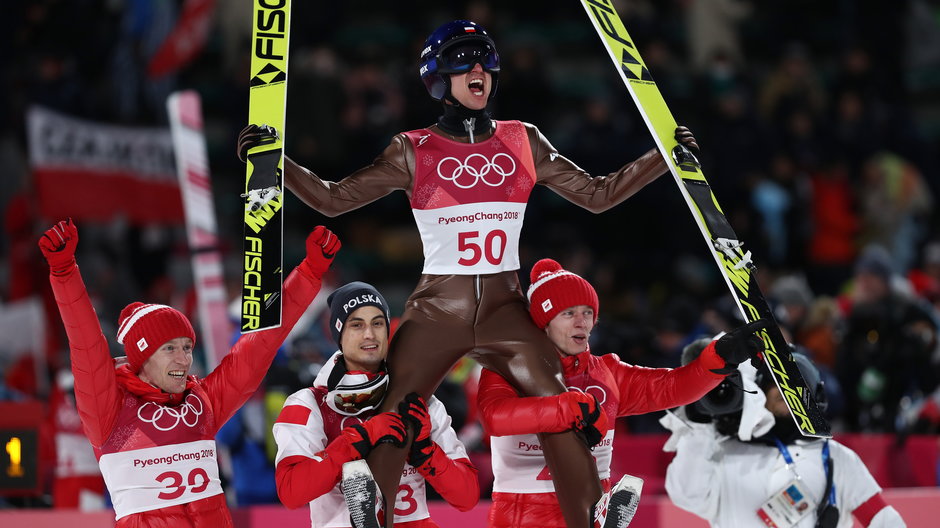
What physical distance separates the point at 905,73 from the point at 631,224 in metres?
4.06

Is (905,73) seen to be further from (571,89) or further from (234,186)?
(234,186)

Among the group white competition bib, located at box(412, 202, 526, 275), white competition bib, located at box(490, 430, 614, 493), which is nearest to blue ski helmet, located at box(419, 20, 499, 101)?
white competition bib, located at box(412, 202, 526, 275)

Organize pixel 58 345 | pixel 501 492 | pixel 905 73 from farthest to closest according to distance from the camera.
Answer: pixel 905 73 < pixel 58 345 < pixel 501 492

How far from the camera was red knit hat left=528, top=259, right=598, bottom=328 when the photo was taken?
4.89m

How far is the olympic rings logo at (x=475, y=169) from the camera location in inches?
190

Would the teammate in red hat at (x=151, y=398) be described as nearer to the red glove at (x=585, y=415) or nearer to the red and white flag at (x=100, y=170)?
the red glove at (x=585, y=415)

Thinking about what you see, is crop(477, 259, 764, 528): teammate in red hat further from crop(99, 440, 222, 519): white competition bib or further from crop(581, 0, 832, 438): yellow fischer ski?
crop(99, 440, 222, 519): white competition bib

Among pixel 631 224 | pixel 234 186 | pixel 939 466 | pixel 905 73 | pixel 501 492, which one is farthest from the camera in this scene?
pixel 905 73

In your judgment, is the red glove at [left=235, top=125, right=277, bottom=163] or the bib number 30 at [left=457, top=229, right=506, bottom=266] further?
the bib number 30 at [left=457, top=229, right=506, bottom=266]

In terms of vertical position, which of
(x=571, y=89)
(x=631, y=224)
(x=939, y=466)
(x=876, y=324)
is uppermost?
(x=571, y=89)

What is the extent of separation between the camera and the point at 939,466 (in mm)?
7363

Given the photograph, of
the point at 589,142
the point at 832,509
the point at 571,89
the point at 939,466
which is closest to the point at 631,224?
the point at 589,142

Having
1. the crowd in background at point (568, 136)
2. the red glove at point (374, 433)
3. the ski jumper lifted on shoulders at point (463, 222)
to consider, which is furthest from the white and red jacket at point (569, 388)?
the crowd in background at point (568, 136)

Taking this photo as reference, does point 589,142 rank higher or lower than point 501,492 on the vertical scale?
higher
